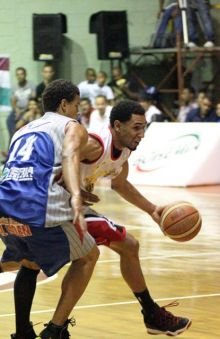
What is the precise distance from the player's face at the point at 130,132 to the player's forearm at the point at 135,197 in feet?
1.33

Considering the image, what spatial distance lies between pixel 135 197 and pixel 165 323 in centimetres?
75

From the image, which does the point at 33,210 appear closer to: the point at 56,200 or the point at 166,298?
the point at 56,200

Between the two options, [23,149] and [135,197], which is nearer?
[23,149]

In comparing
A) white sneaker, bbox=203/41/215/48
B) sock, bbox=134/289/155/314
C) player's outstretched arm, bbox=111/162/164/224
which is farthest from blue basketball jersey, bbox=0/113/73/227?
white sneaker, bbox=203/41/215/48

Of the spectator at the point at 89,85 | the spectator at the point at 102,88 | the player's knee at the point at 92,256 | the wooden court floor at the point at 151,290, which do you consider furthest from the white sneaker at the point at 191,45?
the player's knee at the point at 92,256

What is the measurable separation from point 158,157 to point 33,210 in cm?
967

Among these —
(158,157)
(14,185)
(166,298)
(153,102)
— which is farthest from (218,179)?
(14,185)

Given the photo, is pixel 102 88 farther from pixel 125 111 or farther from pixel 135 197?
pixel 125 111

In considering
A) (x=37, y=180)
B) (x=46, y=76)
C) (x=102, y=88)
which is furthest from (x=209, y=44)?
(x=37, y=180)

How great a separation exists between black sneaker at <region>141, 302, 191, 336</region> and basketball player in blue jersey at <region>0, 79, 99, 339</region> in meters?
0.60

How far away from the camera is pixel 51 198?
4938 mm

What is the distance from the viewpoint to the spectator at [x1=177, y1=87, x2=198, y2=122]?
1817 centimetres

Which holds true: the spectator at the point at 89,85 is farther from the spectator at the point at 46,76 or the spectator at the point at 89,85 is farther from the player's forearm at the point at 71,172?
the player's forearm at the point at 71,172

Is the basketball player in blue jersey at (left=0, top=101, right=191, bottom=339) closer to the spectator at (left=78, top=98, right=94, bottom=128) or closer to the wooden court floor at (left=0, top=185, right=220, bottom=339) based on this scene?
the wooden court floor at (left=0, top=185, right=220, bottom=339)
